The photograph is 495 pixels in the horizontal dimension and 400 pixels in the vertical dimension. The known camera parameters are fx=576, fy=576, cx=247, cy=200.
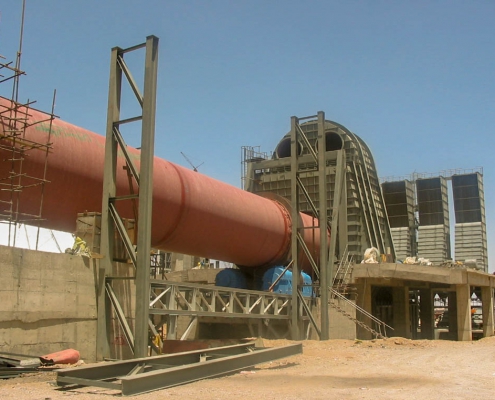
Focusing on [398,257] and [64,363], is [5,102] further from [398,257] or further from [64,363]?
[398,257]

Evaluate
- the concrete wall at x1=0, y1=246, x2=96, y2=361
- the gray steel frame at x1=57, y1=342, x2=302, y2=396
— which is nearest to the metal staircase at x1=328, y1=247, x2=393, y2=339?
the gray steel frame at x1=57, y1=342, x2=302, y2=396

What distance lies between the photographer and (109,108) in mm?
14359

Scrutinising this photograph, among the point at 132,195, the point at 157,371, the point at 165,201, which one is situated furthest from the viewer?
the point at 165,201

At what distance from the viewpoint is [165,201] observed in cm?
1577

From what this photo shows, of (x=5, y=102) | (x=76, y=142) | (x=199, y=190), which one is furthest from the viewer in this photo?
(x=199, y=190)

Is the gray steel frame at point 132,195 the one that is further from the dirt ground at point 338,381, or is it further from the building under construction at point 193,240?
the dirt ground at point 338,381

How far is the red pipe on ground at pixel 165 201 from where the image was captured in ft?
41.8

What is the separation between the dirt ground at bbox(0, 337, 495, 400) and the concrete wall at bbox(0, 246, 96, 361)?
146 cm

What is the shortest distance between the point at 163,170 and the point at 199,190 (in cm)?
157

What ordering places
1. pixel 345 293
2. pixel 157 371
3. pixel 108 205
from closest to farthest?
pixel 157 371
pixel 108 205
pixel 345 293

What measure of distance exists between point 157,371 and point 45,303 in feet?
12.5

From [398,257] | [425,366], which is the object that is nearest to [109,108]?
[425,366]

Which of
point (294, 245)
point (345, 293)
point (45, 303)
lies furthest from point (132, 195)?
point (345, 293)

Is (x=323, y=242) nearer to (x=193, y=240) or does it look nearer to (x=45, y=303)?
(x=193, y=240)
